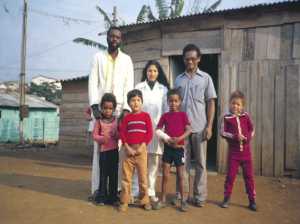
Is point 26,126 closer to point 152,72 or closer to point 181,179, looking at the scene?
point 152,72

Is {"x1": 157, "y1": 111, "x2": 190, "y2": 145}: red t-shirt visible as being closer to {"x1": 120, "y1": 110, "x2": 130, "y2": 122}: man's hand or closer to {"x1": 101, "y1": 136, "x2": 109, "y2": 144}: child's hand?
{"x1": 120, "y1": 110, "x2": 130, "y2": 122}: man's hand

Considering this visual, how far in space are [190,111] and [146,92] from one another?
0.66 meters

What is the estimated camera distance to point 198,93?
3.54 m

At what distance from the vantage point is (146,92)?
369 centimetres

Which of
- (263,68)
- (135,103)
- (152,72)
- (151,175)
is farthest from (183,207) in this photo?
(263,68)

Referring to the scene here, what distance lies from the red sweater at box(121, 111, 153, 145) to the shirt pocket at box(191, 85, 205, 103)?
70cm

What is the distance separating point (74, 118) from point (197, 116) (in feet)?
23.2

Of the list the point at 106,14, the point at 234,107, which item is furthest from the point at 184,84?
the point at 106,14

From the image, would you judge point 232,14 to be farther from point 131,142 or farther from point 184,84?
point 131,142

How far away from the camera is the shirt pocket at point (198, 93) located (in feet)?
11.6

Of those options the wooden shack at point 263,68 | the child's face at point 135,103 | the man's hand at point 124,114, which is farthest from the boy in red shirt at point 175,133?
the wooden shack at point 263,68

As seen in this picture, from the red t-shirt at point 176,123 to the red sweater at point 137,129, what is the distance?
20 cm

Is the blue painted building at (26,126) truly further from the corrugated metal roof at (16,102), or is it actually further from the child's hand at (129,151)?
the child's hand at (129,151)

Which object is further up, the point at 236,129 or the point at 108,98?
the point at 108,98
